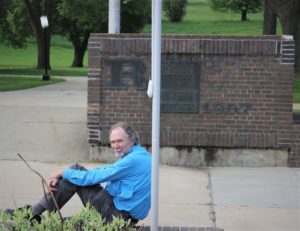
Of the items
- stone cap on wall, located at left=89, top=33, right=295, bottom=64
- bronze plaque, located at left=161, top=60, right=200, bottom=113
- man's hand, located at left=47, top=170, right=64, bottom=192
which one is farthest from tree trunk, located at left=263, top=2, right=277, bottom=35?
man's hand, located at left=47, top=170, right=64, bottom=192

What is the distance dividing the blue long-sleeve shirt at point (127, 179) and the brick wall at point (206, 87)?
4.44 metres

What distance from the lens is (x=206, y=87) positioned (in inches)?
380

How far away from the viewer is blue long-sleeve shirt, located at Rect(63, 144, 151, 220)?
16.8ft

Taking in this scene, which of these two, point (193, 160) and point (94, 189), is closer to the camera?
point (94, 189)

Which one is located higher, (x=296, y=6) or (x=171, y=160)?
(x=296, y=6)

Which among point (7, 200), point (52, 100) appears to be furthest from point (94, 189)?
point (52, 100)

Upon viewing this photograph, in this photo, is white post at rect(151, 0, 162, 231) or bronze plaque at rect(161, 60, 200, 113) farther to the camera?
bronze plaque at rect(161, 60, 200, 113)

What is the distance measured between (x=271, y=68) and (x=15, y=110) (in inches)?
227

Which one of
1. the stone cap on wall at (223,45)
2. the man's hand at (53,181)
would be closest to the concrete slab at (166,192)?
the man's hand at (53,181)

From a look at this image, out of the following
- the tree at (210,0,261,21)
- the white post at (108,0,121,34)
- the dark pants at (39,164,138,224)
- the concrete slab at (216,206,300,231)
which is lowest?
the concrete slab at (216,206,300,231)

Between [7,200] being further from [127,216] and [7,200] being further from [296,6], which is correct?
[296,6]

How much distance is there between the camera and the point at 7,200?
24.4ft

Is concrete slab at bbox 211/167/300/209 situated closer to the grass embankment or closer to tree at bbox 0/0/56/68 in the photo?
tree at bbox 0/0/56/68

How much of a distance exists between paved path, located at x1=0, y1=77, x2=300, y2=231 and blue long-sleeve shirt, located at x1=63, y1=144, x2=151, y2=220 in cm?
130
